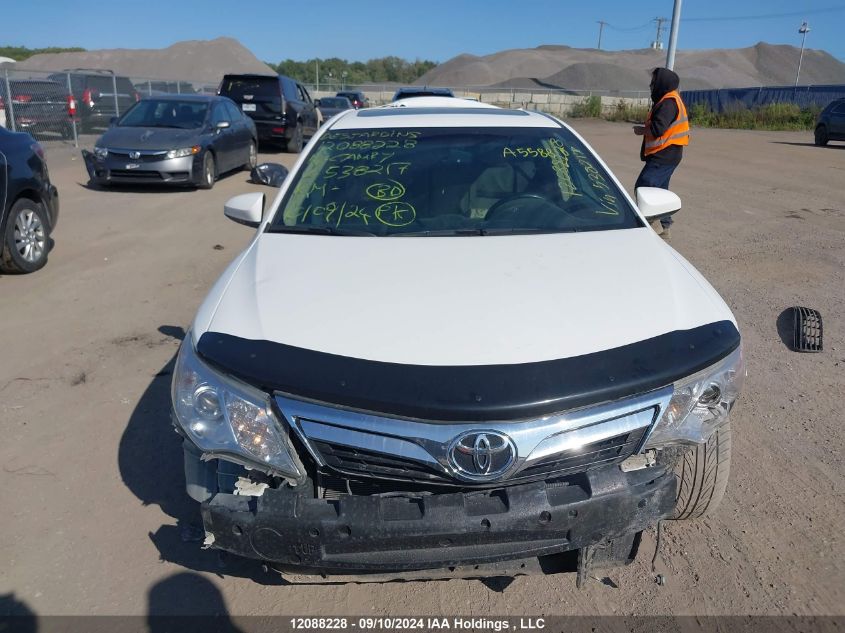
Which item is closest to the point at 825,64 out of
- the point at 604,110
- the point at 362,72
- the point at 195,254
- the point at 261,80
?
the point at 362,72

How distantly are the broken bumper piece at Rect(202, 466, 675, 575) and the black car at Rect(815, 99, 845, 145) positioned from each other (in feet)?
79.5

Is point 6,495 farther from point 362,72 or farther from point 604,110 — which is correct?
point 362,72

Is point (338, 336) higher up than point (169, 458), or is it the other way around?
point (338, 336)

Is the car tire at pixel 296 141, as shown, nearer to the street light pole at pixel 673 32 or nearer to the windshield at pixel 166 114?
the windshield at pixel 166 114

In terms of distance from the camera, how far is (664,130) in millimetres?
7273

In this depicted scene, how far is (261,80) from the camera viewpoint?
57.1ft

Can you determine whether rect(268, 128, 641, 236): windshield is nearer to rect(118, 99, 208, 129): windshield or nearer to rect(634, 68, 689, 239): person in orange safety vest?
rect(634, 68, 689, 239): person in orange safety vest

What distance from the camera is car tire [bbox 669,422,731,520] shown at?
9.39 feet

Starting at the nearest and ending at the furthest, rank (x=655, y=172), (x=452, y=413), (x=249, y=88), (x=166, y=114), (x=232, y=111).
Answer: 1. (x=452, y=413)
2. (x=655, y=172)
3. (x=166, y=114)
4. (x=232, y=111)
5. (x=249, y=88)

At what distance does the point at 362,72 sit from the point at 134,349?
10973 cm

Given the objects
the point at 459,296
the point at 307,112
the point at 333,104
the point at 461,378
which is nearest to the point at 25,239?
the point at 459,296

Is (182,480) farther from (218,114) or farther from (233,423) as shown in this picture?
(218,114)

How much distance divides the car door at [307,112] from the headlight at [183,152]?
7.43 meters

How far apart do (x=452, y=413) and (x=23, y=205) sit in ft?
20.5
